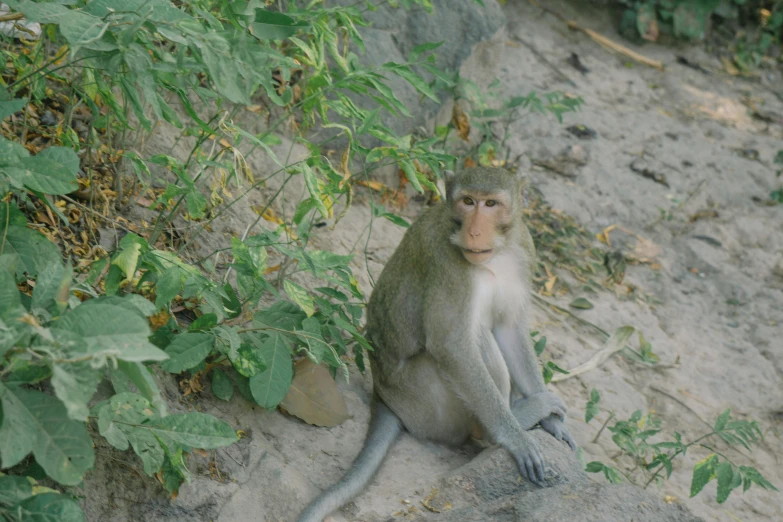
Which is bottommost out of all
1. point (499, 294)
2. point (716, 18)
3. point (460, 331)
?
point (460, 331)

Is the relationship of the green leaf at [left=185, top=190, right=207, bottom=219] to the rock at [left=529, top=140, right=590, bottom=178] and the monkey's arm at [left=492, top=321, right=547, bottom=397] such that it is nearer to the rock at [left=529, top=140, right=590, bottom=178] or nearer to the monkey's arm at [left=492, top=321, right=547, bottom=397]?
the monkey's arm at [left=492, top=321, right=547, bottom=397]

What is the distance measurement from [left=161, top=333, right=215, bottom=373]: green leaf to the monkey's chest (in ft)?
4.07

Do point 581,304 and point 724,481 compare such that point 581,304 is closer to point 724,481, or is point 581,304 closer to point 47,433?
point 724,481

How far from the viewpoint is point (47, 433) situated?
7.38 ft

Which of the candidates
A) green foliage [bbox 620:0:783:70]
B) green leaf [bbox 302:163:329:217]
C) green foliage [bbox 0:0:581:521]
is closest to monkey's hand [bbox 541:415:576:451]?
green foliage [bbox 0:0:581:521]

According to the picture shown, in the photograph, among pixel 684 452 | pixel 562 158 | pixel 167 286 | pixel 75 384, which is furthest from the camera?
pixel 562 158

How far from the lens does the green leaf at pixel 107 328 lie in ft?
6.87

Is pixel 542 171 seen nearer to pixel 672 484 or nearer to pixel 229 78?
pixel 672 484

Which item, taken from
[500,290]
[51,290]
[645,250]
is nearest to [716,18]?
[645,250]

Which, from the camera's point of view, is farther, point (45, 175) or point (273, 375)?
point (273, 375)

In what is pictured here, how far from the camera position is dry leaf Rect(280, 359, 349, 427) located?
12.5 feet

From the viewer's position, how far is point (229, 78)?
2.36 meters

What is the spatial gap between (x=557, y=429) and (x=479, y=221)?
1.12 meters

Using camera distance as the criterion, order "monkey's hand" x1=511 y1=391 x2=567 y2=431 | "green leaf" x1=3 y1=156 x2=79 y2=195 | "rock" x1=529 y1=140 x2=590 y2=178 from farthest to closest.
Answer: "rock" x1=529 y1=140 x2=590 y2=178
"monkey's hand" x1=511 y1=391 x2=567 y2=431
"green leaf" x1=3 y1=156 x2=79 y2=195
